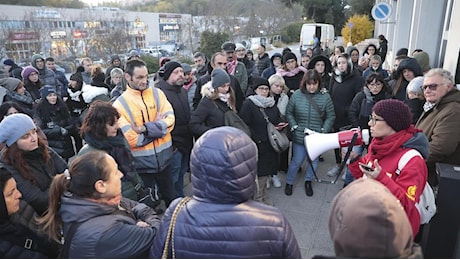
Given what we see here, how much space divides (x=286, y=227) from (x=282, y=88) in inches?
130

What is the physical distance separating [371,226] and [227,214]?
575 mm

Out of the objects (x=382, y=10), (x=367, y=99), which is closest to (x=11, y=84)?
(x=367, y=99)

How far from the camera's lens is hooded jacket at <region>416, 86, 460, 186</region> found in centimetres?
273

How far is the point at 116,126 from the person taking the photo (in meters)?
2.77

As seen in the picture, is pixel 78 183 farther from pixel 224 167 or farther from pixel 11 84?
pixel 11 84

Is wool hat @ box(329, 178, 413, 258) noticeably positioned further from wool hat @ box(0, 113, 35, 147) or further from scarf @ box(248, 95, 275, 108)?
scarf @ box(248, 95, 275, 108)

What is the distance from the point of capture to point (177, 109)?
12.7ft

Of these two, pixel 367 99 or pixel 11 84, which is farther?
pixel 11 84

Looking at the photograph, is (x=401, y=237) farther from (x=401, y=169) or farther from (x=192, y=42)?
(x=192, y=42)

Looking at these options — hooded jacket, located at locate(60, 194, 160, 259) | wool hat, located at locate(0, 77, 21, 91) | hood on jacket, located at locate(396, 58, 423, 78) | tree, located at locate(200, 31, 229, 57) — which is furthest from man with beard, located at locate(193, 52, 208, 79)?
tree, located at locate(200, 31, 229, 57)

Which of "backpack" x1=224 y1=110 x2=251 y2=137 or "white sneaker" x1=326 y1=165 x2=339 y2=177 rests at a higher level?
"backpack" x1=224 y1=110 x2=251 y2=137

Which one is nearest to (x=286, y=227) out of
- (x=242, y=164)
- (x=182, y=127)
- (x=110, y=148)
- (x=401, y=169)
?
(x=242, y=164)

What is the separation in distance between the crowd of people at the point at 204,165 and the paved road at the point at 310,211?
0.47ft

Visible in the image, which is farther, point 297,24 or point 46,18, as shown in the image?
point 297,24
